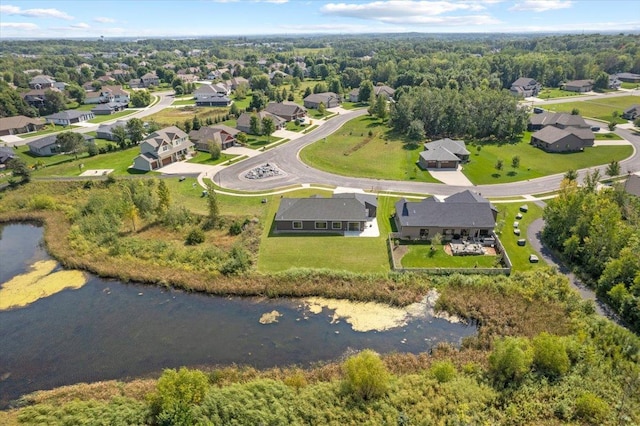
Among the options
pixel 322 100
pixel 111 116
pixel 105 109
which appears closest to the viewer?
pixel 111 116

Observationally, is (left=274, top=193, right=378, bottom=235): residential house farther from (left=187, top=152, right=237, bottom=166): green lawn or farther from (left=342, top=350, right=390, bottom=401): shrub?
(left=187, top=152, right=237, bottom=166): green lawn

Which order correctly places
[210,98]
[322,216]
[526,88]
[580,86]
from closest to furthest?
1. [322,216]
2. [210,98]
3. [526,88]
4. [580,86]

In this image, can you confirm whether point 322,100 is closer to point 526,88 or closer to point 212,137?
point 212,137

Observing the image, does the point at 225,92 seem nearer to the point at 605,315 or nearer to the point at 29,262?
the point at 29,262

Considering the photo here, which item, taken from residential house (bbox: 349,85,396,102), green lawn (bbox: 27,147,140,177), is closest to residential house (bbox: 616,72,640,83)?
residential house (bbox: 349,85,396,102)

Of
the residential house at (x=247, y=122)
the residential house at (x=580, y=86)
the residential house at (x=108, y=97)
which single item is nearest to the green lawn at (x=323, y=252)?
the residential house at (x=247, y=122)

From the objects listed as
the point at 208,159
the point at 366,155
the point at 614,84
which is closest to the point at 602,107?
the point at 614,84

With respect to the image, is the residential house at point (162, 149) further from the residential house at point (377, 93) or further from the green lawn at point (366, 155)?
the residential house at point (377, 93)
